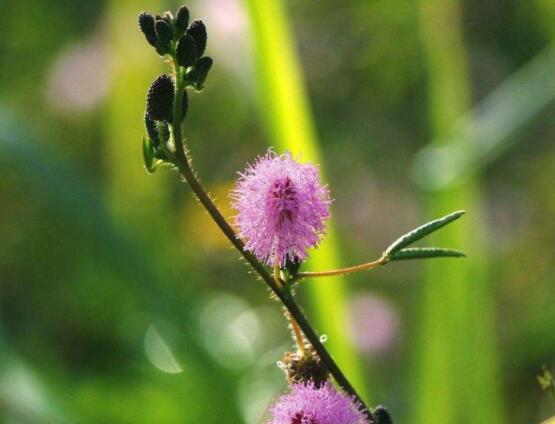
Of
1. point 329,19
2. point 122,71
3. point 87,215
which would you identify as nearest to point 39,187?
point 87,215

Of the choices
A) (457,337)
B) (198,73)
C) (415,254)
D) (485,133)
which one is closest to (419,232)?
(415,254)

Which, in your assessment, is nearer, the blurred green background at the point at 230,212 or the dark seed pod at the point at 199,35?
the dark seed pod at the point at 199,35

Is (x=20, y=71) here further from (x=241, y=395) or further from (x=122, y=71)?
(x=241, y=395)

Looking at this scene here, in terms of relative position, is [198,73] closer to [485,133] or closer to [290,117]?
[290,117]

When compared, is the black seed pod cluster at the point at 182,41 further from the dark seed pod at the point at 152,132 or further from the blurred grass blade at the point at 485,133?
the blurred grass blade at the point at 485,133

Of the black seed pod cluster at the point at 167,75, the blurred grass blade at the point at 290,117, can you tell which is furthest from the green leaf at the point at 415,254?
the blurred grass blade at the point at 290,117

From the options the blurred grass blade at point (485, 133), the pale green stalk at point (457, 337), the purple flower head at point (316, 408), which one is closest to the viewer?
the purple flower head at point (316, 408)

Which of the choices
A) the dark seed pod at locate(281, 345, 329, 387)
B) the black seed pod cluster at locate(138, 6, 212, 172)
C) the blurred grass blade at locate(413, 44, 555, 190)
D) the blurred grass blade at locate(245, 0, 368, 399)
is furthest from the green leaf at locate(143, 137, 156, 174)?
the blurred grass blade at locate(413, 44, 555, 190)

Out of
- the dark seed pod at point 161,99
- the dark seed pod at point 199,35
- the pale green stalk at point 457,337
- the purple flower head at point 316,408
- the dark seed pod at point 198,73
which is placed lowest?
the purple flower head at point 316,408
